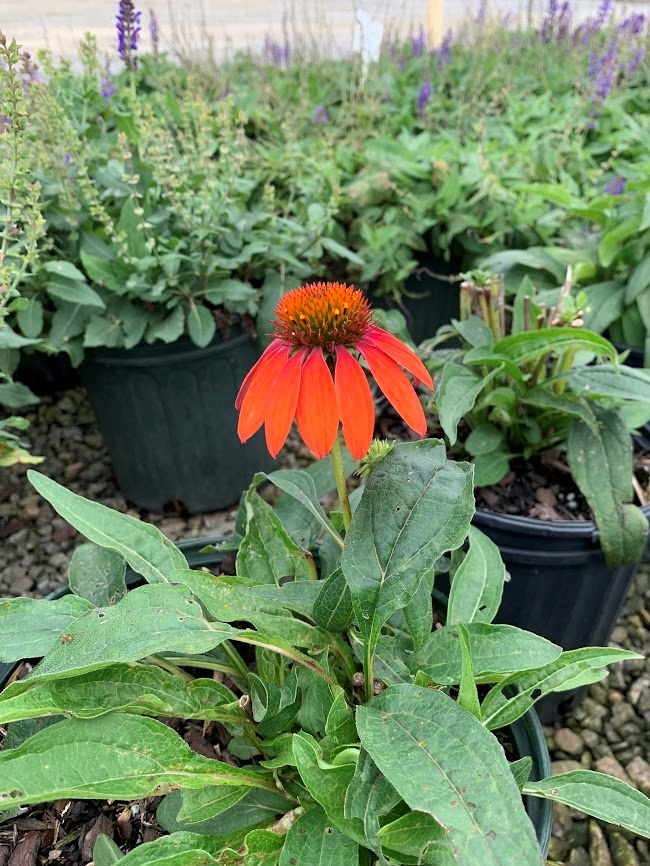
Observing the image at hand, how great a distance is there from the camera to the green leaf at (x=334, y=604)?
2.42 ft

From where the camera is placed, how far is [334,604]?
75cm

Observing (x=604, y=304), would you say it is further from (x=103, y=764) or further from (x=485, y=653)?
(x=103, y=764)

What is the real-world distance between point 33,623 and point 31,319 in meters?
0.97

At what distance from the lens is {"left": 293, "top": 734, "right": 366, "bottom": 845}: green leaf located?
2.12ft

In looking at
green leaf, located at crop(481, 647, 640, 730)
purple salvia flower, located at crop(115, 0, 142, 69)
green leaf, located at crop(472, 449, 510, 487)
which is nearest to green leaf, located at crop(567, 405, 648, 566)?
green leaf, located at crop(472, 449, 510, 487)

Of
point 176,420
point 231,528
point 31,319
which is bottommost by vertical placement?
point 231,528

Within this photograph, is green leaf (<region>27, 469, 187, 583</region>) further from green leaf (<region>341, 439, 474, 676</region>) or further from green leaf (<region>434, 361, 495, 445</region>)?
green leaf (<region>434, 361, 495, 445</region>)

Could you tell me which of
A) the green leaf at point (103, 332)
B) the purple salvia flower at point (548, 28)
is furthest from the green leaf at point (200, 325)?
the purple salvia flower at point (548, 28)

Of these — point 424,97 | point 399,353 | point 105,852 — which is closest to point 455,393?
point 399,353

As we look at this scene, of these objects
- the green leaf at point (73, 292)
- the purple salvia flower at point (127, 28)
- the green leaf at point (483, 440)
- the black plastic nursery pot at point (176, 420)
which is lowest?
the black plastic nursery pot at point (176, 420)

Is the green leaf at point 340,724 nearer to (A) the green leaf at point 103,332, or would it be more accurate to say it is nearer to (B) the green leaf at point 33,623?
(B) the green leaf at point 33,623

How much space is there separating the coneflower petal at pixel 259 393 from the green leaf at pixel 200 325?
952 mm

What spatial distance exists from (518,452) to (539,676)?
642mm

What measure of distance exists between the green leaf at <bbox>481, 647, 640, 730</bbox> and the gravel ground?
66 centimetres
